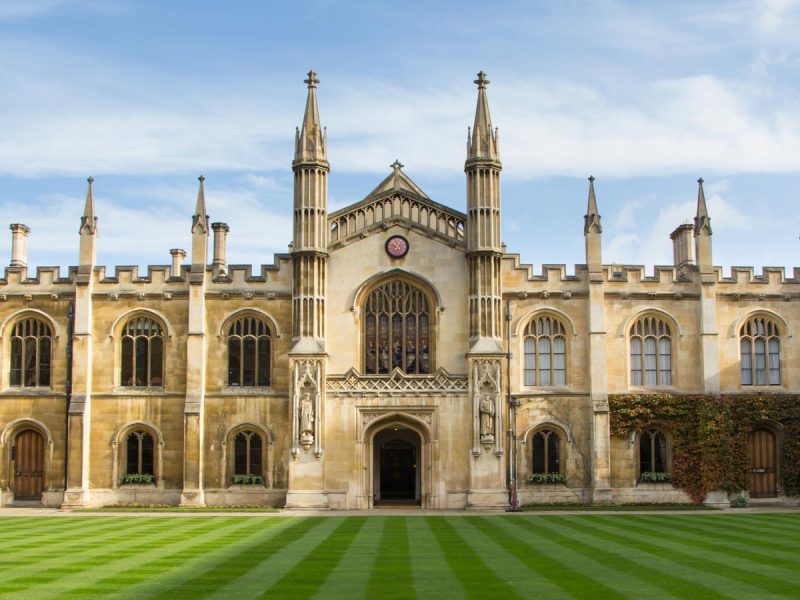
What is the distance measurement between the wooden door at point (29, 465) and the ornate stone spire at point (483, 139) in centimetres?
2064

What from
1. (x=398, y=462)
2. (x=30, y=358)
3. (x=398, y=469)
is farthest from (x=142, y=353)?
(x=398, y=469)

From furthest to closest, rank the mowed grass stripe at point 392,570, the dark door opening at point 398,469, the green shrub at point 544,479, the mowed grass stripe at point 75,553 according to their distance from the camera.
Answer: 1. the dark door opening at point 398,469
2. the green shrub at point 544,479
3. the mowed grass stripe at point 75,553
4. the mowed grass stripe at point 392,570

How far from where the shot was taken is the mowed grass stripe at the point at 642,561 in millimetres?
17219

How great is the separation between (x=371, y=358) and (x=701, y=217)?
47.7 ft

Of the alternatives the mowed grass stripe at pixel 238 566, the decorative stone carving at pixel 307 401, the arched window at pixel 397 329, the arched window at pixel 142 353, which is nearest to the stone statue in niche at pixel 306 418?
the decorative stone carving at pixel 307 401

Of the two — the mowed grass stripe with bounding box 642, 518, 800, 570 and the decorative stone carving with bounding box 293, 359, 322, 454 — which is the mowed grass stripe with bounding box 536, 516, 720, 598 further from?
the decorative stone carving with bounding box 293, 359, 322, 454

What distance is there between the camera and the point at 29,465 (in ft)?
136

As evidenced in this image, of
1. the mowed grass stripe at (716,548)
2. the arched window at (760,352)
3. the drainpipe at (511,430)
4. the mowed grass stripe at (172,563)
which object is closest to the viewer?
the mowed grass stripe at (172,563)

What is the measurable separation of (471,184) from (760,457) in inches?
622

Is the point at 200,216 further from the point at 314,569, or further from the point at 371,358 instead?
the point at 314,569

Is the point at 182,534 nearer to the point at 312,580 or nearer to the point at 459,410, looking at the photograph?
the point at 312,580

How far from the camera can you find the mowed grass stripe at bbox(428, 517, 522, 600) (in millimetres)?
16938

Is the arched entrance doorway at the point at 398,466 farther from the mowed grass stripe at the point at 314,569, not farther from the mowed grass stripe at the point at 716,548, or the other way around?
the mowed grass stripe at the point at 314,569

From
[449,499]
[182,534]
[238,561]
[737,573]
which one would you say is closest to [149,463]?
[449,499]
